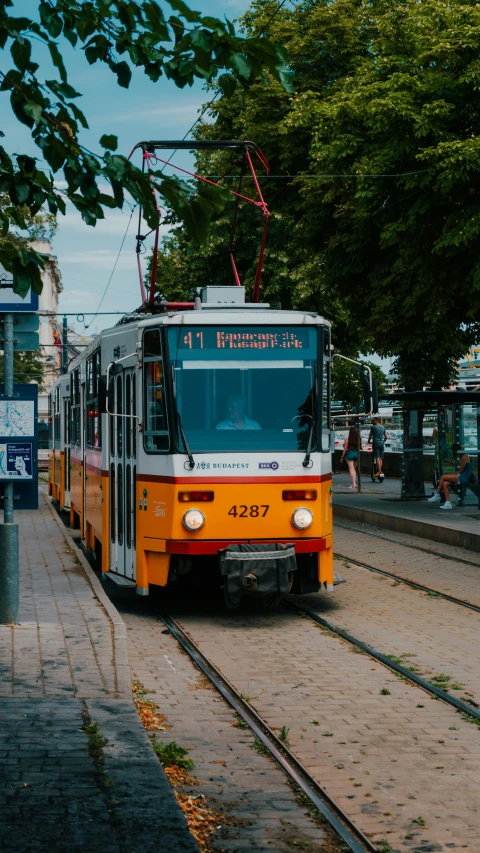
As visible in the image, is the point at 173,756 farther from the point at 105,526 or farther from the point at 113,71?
the point at 105,526

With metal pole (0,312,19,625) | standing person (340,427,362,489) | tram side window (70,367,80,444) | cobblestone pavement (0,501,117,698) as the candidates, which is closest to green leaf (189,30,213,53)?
cobblestone pavement (0,501,117,698)

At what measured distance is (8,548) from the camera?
402 inches

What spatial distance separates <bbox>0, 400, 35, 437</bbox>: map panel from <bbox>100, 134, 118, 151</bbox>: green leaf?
5.73 m

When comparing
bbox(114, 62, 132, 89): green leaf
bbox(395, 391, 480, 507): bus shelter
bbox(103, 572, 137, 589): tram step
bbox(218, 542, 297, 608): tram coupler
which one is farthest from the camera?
bbox(395, 391, 480, 507): bus shelter

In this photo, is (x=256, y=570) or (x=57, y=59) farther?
(x=256, y=570)

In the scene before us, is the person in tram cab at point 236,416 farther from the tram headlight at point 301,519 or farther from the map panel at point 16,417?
the map panel at point 16,417

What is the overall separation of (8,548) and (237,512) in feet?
6.89

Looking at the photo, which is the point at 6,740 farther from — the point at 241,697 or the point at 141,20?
the point at 141,20

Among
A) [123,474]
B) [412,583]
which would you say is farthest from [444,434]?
[123,474]

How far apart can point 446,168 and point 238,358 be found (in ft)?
33.6

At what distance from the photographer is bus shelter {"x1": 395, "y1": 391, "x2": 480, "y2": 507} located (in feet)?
71.4

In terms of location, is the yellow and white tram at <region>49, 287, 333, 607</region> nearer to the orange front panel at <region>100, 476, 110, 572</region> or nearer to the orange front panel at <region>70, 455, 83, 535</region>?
the orange front panel at <region>100, 476, 110, 572</region>

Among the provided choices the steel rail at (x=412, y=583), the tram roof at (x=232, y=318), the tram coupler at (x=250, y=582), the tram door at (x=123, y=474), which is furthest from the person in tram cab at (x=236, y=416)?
the steel rail at (x=412, y=583)

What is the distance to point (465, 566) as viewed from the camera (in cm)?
1581
